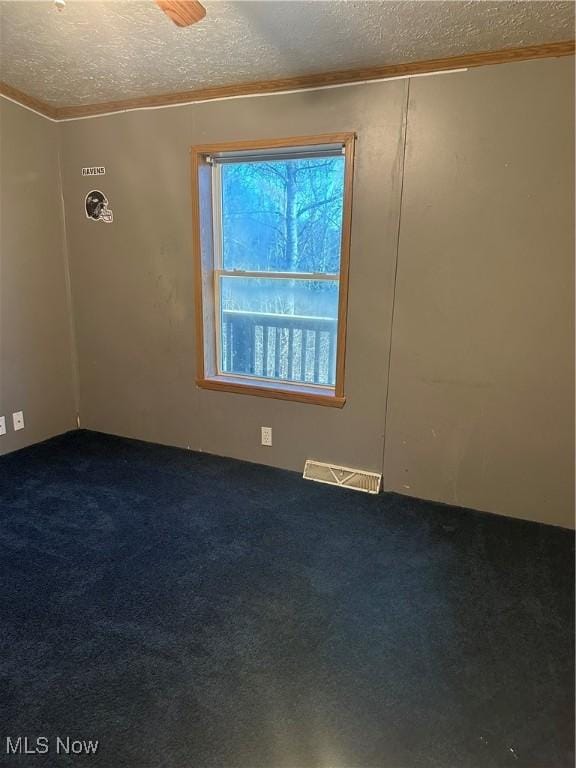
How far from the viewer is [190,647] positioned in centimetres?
174

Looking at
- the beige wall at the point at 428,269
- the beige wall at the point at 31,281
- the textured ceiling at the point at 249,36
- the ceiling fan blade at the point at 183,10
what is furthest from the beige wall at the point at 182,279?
the ceiling fan blade at the point at 183,10

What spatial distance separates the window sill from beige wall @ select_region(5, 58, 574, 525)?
0.06 meters

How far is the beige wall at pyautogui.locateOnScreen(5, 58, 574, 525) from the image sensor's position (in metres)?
2.32

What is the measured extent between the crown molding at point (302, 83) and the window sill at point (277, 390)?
5.67 ft

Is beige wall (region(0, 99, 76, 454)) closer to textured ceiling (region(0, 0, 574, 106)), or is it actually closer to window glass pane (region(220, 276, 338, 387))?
textured ceiling (region(0, 0, 574, 106))

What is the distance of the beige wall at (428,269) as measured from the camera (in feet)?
7.62

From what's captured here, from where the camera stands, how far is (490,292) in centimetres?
247

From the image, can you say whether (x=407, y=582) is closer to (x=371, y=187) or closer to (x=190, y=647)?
(x=190, y=647)

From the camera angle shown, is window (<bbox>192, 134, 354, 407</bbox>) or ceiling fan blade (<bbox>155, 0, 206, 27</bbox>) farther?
window (<bbox>192, 134, 354, 407</bbox>)

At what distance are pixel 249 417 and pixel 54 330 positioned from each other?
1.67 meters

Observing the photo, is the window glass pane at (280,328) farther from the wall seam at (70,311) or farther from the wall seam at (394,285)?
the wall seam at (70,311)

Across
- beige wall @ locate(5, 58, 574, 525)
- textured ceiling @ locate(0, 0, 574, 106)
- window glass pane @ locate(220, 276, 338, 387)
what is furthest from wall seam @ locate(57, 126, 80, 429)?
window glass pane @ locate(220, 276, 338, 387)

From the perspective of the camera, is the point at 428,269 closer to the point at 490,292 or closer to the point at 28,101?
the point at 490,292

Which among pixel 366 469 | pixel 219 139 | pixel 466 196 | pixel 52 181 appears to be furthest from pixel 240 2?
pixel 366 469
